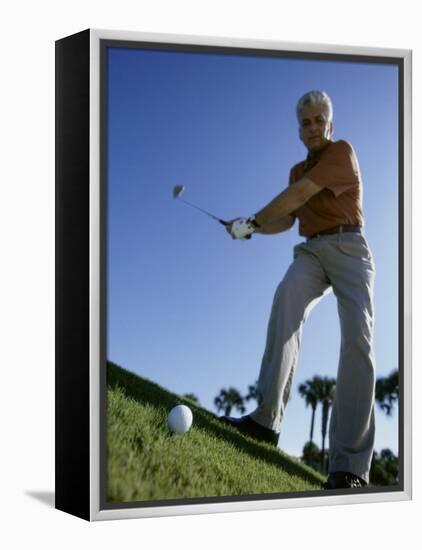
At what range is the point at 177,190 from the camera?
8.59 meters

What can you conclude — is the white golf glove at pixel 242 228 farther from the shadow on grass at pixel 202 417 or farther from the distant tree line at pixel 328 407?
the shadow on grass at pixel 202 417

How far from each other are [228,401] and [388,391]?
1129 mm

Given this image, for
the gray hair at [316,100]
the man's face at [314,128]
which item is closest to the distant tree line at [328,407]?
the man's face at [314,128]

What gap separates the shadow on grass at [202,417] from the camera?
835cm

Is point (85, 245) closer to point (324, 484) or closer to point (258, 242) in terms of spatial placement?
point (258, 242)

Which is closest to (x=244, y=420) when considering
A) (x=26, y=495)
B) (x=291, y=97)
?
(x=26, y=495)

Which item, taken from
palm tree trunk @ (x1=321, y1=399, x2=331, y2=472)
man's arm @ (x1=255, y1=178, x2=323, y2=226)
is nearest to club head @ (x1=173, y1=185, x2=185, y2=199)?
man's arm @ (x1=255, y1=178, x2=323, y2=226)

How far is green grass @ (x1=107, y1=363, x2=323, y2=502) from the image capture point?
26.3ft

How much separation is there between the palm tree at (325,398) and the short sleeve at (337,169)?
4.18ft

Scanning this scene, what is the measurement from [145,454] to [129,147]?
1.89 metres

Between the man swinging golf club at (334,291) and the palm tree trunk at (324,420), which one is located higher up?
the man swinging golf club at (334,291)

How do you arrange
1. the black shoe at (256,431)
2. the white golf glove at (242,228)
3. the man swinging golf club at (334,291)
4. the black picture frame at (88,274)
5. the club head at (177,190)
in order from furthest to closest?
the black shoe at (256,431) < the man swinging golf club at (334,291) < the white golf glove at (242,228) < the club head at (177,190) < the black picture frame at (88,274)

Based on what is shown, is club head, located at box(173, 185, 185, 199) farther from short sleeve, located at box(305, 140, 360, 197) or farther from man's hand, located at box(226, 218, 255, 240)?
short sleeve, located at box(305, 140, 360, 197)

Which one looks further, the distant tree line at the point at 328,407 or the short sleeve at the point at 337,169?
the distant tree line at the point at 328,407
